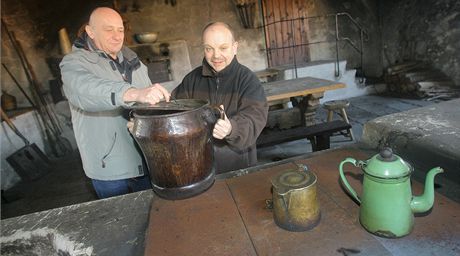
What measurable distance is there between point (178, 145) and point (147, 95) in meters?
0.26

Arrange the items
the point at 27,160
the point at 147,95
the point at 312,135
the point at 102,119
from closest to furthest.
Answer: the point at 147,95, the point at 102,119, the point at 312,135, the point at 27,160

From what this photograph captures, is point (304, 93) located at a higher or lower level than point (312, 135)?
higher

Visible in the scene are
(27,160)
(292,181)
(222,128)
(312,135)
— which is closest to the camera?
(292,181)

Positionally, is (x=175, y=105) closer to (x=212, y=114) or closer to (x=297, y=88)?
(x=212, y=114)

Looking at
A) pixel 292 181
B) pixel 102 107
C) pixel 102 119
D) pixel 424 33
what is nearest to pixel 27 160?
pixel 102 119

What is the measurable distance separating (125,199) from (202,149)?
555 mm

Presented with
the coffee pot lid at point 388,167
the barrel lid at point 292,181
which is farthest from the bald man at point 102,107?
the coffee pot lid at point 388,167

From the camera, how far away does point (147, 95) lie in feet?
4.04

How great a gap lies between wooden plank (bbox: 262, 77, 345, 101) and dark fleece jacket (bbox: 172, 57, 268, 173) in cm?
184

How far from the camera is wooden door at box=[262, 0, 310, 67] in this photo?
6.74 meters

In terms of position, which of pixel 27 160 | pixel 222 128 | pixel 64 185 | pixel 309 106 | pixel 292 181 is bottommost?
pixel 64 185

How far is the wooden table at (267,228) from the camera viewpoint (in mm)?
908

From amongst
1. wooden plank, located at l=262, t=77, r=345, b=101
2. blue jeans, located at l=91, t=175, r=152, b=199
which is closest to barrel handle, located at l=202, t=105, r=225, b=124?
blue jeans, located at l=91, t=175, r=152, b=199

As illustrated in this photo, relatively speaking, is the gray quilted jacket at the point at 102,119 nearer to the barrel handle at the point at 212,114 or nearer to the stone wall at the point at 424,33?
the barrel handle at the point at 212,114
